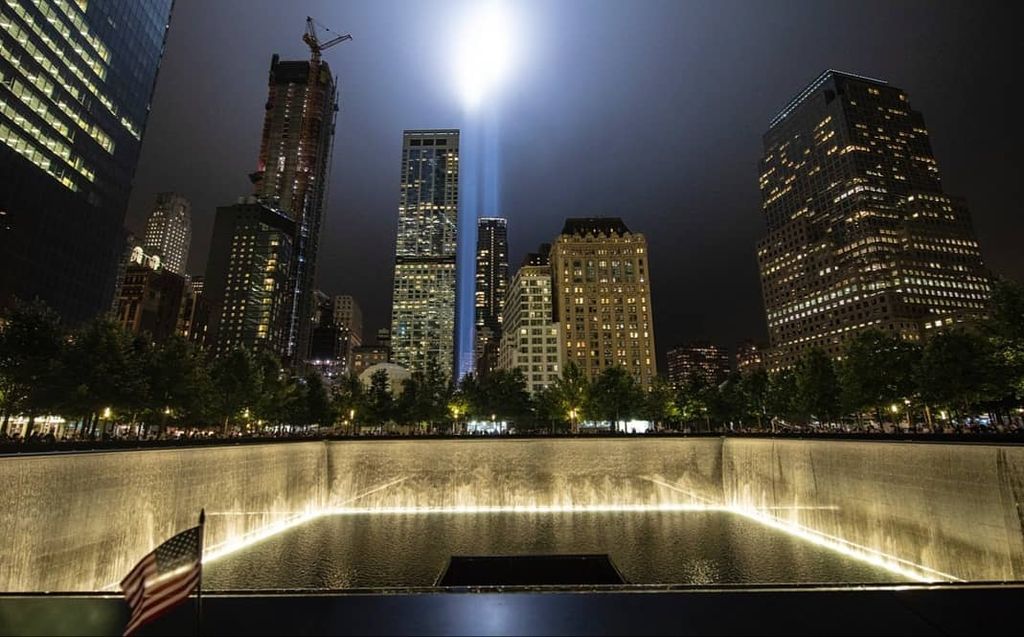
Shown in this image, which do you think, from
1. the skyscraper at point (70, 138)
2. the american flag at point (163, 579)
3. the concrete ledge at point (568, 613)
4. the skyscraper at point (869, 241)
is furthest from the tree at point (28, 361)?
the skyscraper at point (869, 241)

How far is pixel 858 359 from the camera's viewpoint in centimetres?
5884

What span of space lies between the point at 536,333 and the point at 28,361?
4920 inches

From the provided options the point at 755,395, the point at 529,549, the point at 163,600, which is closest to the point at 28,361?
the point at 529,549

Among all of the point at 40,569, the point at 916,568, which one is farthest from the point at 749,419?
the point at 40,569

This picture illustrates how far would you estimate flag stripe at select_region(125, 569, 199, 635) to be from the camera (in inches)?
240

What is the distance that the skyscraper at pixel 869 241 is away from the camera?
160375mm

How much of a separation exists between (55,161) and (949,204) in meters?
252

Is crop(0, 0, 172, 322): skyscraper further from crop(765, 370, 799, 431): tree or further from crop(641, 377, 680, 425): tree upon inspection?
crop(765, 370, 799, 431): tree

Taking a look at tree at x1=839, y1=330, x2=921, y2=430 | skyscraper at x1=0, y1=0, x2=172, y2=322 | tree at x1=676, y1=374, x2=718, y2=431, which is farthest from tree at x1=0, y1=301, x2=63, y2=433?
tree at x1=676, y1=374, x2=718, y2=431

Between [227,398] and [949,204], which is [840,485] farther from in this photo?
[949,204]

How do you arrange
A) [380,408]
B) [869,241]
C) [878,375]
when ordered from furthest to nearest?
[869,241] → [380,408] → [878,375]

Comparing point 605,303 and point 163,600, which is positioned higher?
point 605,303

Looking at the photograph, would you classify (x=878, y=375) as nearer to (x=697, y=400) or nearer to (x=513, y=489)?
(x=697, y=400)

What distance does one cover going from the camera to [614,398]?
89.8 metres
